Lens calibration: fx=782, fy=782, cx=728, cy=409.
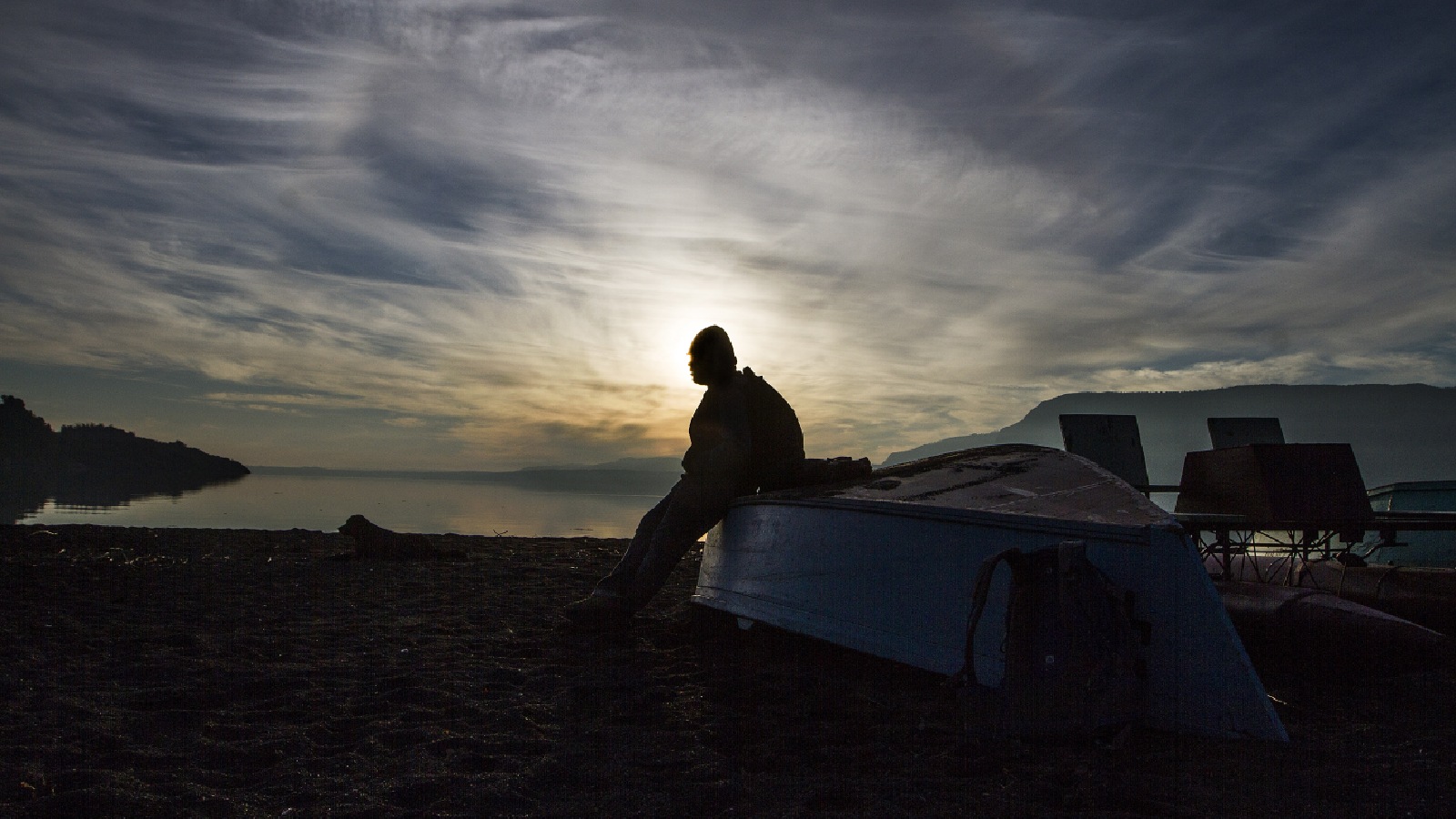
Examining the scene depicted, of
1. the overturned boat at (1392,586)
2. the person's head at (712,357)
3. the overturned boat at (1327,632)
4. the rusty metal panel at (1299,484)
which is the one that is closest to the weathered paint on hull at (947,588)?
the person's head at (712,357)

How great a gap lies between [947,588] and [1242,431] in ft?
22.4

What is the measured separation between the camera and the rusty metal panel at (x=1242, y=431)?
876cm

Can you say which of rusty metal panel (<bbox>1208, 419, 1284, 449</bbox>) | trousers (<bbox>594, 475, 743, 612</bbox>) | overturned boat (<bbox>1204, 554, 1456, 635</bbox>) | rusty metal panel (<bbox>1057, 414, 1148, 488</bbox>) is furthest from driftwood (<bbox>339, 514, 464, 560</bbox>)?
rusty metal panel (<bbox>1208, 419, 1284, 449</bbox>)

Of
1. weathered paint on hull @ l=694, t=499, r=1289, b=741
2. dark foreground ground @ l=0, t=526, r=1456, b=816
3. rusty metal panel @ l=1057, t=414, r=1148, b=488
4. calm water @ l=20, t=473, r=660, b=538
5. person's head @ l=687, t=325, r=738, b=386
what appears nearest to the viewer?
dark foreground ground @ l=0, t=526, r=1456, b=816

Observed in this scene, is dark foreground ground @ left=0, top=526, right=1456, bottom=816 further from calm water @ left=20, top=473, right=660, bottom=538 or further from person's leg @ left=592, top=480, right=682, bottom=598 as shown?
calm water @ left=20, top=473, right=660, bottom=538

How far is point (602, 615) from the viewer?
226 inches

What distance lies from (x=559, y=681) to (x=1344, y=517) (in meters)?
6.08

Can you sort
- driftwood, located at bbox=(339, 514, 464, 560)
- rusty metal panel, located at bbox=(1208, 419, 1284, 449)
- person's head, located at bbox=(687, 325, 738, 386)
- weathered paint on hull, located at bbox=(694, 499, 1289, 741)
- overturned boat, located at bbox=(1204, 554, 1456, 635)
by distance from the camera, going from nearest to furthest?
weathered paint on hull, located at bbox=(694, 499, 1289, 741), overturned boat, located at bbox=(1204, 554, 1456, 635), person's head, located at bbox=(687, 325, 738, 386), rusty metal panel, located at bbox=(1208, 419, 1284, 449), driftwood, located at bbox=(339, 514, 464, 560)

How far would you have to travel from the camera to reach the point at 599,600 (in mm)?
5758

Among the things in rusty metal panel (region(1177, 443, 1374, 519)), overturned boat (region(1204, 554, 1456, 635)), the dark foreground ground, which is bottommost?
the dark foreground ground

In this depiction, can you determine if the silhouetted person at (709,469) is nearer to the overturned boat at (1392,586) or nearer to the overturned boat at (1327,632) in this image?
the overturned boat at (1327,632)

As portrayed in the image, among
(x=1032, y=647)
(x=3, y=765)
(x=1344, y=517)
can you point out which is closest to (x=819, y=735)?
(x=1032, y=647)

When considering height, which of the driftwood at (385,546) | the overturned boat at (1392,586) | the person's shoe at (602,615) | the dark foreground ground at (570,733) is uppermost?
the overturned boat at (1392,586)

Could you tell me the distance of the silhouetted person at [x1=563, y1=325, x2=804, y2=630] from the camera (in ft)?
19.1
